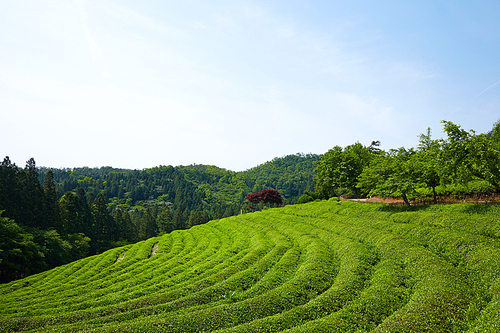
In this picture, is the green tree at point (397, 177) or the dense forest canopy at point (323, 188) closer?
the dense forest canopy at point (323, 188)

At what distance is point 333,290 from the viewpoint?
13023 mm

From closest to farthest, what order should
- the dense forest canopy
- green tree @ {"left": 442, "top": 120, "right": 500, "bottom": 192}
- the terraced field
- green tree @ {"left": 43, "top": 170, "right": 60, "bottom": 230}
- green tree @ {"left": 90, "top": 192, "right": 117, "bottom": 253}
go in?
the terraced field, green tree @ {"left": 442, "top": 120, "right": 500, "bottom": 192}, the dense forest canopy, green tree @ {"left": 43, "top": 170, "right": 60, "bottom": 230}, green tree @ {"left": 90, "top": 192, "right": 117, "bottom": 253}

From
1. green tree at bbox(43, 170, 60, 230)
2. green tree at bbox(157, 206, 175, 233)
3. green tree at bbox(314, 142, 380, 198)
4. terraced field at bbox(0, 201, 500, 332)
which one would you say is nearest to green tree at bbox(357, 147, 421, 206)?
terraced field at bbox(0, 201, 500, 332)

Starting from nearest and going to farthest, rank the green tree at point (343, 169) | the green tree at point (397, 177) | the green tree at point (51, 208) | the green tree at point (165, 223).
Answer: the green tree at point (397, 177)
the green tree at point (343, 169)
the green tree at point (51, 208)
the green tree at point (165, 223)

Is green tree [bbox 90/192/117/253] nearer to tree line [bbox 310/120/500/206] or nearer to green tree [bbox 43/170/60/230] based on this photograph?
green tree [bbox 43/170/60/230]

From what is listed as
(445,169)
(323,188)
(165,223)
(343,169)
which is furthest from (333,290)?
(165,223)

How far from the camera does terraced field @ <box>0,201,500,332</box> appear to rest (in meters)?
10.4

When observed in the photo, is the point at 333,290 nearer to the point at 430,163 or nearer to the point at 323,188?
the point at 430,163

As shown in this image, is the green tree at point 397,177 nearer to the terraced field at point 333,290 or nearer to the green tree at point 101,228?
the terraced field at point 333,290

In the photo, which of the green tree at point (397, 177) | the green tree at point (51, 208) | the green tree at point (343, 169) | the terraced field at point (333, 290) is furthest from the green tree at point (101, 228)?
the green tree at point (397, 177)

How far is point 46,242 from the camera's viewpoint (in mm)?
47844

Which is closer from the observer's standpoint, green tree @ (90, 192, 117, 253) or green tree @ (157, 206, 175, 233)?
green tree @ (90, 192, 117, 253)

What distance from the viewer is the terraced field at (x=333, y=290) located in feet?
34.1

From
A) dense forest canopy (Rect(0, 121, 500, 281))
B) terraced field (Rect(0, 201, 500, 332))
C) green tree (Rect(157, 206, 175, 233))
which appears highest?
dense forest canopy (Rect(0, 121, 500, 281))
